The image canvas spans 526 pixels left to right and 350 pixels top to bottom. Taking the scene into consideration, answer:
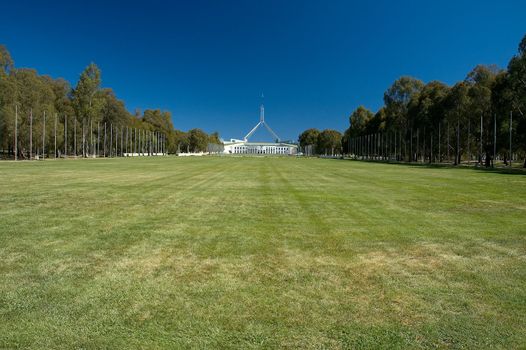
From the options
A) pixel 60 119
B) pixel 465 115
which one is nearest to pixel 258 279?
pixel 465 115

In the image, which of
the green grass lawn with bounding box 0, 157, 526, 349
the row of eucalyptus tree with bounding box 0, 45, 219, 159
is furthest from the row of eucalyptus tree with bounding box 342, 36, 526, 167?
the row of eucalyptus tree with bounding box 0, 45, 219, 159

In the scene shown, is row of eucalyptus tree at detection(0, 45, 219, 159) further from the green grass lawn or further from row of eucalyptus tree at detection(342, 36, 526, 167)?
row of eucalyptus tree at detection(342, 36, 526, 167)

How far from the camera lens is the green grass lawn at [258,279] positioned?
16.2ft

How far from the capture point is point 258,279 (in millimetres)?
6773

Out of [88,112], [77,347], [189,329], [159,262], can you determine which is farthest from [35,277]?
[88,112]

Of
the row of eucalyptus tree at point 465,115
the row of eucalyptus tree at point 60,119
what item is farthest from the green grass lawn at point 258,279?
the row of eucalyptus tree at point 60,119

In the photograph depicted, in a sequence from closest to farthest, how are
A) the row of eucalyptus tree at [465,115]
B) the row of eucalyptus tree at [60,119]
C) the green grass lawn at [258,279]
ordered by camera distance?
the green grass lawn at [258,279] < the row of eucalyptus tree at [465,115] < the row of eucalyptus tree at [60,119]

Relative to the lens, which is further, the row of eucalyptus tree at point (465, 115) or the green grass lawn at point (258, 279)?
the row of eucalyptus tree at point (465, 115)

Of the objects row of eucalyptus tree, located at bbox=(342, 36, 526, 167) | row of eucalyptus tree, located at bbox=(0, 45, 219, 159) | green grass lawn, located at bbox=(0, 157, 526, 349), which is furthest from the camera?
row of eucalyptus tree, located at bbox=(0, 45, 219, 159)

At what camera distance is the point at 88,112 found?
316 feet

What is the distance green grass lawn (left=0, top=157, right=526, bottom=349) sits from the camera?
4.93 m

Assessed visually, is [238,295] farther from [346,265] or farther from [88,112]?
[88,112]

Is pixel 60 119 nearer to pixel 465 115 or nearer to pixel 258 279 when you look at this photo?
pixel 465 115

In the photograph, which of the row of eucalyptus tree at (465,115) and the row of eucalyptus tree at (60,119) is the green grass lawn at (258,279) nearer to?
the row of eucalyptus tree at (465,115)
